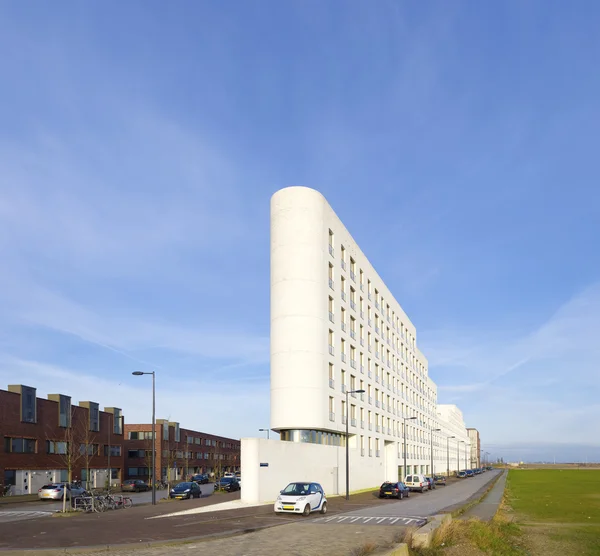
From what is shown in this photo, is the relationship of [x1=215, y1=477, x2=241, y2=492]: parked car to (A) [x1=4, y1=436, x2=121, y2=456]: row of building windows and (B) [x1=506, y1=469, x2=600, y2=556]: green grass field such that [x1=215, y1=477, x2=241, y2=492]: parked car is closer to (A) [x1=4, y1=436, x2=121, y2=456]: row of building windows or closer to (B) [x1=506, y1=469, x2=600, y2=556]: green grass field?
(A) [x1=4, y1=436, x2=121, y2=456]: row of building windows

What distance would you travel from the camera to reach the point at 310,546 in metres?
19.4

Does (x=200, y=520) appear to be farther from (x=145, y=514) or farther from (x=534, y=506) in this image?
(x=534, y=506)

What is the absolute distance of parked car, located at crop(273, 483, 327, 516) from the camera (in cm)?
3022

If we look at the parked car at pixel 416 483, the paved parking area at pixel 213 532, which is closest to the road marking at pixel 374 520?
the paved parking area at pixel 213 532

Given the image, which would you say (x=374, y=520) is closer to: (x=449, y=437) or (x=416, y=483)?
(x=416, y=483)

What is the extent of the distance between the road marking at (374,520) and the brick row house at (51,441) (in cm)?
2568

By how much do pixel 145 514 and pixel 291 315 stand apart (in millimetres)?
20856

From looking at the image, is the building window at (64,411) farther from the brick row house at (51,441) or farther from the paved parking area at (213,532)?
the paved parking area at (213,532)

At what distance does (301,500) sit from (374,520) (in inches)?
145

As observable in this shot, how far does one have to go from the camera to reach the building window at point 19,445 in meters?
55.1

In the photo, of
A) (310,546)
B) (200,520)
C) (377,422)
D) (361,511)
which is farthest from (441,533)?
(377,422)

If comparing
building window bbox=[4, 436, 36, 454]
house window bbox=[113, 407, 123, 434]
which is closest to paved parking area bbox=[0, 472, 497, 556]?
building window bbox=[4, 436, 36, 454]

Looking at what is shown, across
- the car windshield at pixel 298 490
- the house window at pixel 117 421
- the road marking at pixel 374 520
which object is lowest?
the road marking at pixel 374 520

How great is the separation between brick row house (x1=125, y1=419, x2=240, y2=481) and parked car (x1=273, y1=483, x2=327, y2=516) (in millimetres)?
53908
